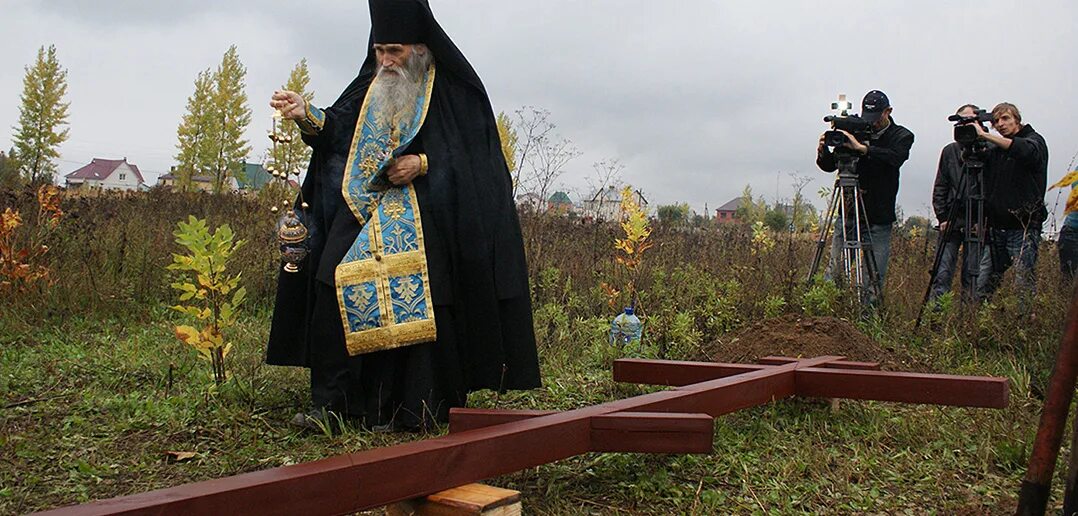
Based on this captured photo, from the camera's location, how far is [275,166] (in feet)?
13.1

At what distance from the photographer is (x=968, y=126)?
6.41 m

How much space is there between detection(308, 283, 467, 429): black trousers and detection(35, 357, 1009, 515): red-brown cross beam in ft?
2.77

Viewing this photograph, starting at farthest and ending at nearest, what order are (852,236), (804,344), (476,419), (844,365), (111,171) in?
(111,171), (852,236), (804,344), (844,365), (476,419)

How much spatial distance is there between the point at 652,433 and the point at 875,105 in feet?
17.0

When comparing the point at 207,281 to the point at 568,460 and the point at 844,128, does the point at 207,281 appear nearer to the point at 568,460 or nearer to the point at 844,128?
the point at 568,460

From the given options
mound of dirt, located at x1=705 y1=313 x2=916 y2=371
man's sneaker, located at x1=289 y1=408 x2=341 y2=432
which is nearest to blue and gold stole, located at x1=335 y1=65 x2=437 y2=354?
man's sneaker, located at x1=289 y1=408 x2=341 y2=432

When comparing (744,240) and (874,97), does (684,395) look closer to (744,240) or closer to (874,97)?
(874,97)

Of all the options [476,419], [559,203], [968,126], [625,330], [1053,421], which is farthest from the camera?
[559,203]

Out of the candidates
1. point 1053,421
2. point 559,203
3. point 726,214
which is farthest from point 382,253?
point 726,214

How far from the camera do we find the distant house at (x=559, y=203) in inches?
382

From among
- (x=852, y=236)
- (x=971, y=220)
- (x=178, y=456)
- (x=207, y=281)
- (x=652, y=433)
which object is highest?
(x=971, y=220)

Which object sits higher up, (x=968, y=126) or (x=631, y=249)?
(x=968, y=126)

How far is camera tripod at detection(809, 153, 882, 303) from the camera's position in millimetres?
6969

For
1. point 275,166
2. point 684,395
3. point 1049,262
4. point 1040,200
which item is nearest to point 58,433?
point 275,166
